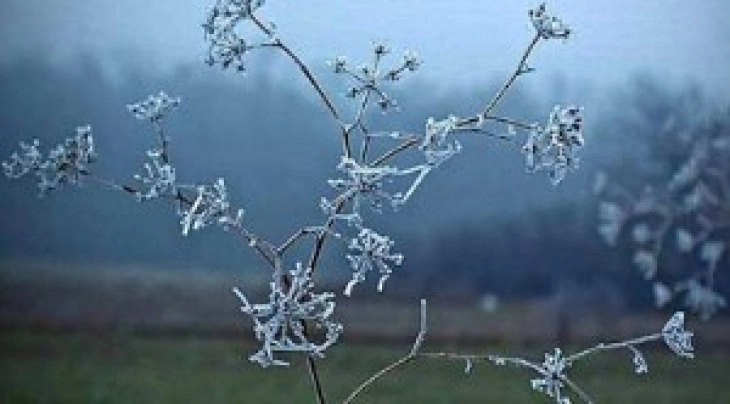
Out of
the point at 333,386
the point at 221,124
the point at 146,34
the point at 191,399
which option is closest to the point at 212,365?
the point at 191,399

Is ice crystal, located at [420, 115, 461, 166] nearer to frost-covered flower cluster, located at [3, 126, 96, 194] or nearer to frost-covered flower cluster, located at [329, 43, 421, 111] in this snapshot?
frost-covered flower cluster, located at [329, 43, 421, 111]

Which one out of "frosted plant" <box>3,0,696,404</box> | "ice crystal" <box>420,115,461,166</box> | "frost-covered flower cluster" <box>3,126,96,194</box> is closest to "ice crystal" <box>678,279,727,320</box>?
"frosted plant" <box>3,0,696,404</box>

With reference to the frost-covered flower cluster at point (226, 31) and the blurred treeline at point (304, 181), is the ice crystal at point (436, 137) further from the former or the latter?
the blurred treeline at point (304, 181)

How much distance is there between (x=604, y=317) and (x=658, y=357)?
138 millimetres

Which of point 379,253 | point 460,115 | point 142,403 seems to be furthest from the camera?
point 142,403

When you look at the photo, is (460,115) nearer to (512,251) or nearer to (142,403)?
(512,251)

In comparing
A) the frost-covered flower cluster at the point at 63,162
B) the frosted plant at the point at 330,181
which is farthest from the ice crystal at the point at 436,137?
the frost-covered flower cluster at the point at 63,162

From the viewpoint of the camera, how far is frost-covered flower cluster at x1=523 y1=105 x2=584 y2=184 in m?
1.26

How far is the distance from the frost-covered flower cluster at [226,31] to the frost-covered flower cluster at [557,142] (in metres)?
0.31

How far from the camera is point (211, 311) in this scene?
2.78m

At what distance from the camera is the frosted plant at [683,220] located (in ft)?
9.24

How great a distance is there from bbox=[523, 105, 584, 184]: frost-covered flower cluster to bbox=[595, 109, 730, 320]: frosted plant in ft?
5.08

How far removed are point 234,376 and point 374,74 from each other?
149 centimetres

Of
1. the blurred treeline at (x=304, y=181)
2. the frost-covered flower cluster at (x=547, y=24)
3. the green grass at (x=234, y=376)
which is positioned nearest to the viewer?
the frost-covered flower cluster at (x=547, y=24)
